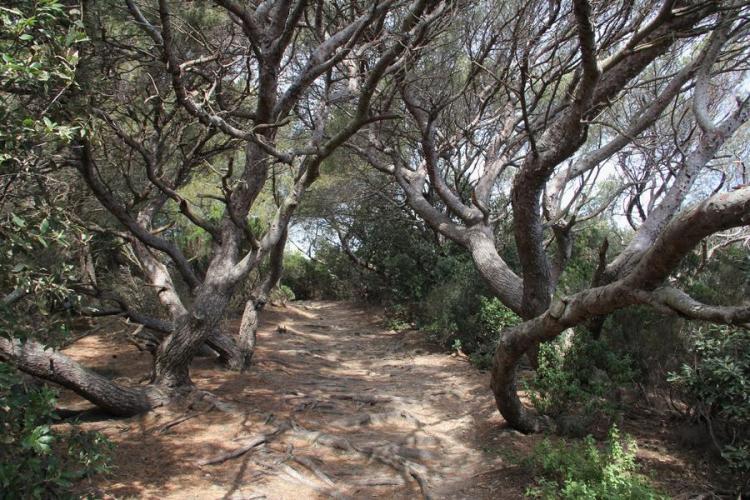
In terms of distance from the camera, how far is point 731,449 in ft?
13.2

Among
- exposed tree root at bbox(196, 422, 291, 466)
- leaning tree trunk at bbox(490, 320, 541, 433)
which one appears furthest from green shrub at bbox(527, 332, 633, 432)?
exposed tree root at bbox(196, 422, 291, 466)

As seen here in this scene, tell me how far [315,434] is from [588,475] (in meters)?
2.77

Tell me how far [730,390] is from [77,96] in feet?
18.4

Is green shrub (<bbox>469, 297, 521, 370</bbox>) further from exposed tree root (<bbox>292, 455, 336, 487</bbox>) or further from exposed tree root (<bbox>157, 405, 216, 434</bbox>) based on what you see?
exposed tree root (<bbox>157, 405, 216, 434</bbox>)

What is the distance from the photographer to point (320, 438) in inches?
→ 217

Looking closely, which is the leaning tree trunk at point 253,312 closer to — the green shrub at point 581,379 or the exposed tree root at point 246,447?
the exposed tree root at point 246,447

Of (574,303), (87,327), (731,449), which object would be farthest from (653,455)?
(87,327)

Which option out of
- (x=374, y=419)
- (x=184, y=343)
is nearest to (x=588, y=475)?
(x=374, y=419)

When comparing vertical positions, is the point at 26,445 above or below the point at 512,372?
below

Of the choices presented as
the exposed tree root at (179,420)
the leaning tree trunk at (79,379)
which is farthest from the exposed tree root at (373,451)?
the leaning tree trunk at (79,379)

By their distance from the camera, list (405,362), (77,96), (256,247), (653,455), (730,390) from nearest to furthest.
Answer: (77,96) → (730,390) → (653,455) → (256,247) → (405,362)

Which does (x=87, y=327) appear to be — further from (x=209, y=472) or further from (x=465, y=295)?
(x=465, y=295)

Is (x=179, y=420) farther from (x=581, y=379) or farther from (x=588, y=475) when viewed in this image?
(x=581, y=379)

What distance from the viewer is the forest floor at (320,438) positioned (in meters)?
4.47
